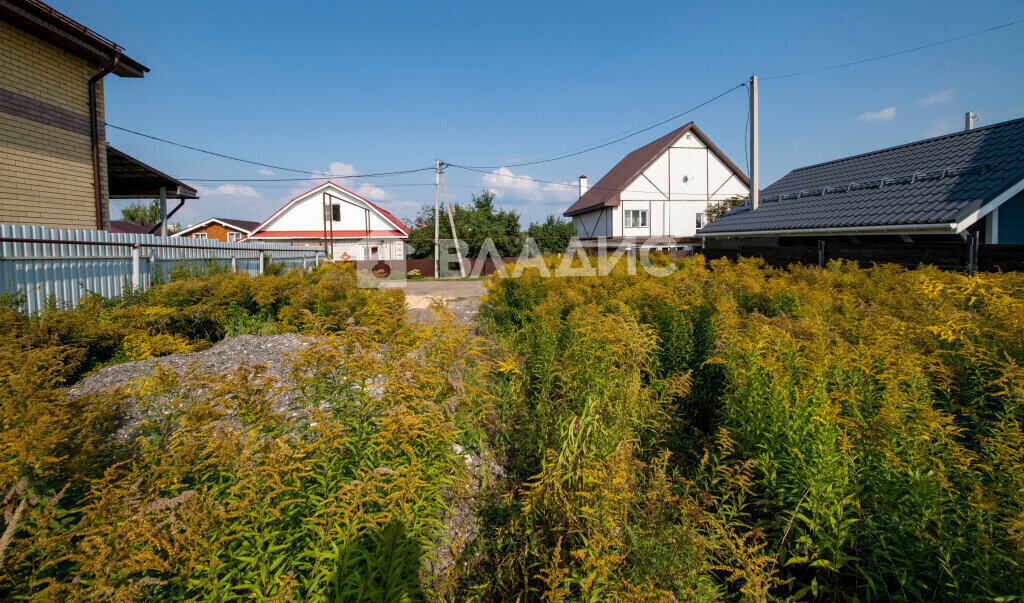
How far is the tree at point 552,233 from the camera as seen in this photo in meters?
34.2

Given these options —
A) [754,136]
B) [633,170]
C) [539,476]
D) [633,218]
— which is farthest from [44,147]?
[633,170]

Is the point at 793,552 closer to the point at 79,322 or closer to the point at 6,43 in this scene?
the point at 79,322

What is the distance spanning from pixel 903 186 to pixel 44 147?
57.8 feet

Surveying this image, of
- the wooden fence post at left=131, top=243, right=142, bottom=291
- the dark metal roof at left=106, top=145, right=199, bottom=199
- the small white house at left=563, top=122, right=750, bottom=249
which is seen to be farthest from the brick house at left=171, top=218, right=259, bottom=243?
the wooden fence post at left=131, top=243, right=142, bottom=291

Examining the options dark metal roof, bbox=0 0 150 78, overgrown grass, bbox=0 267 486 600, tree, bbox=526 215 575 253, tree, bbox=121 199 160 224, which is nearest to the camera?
overgrown grass, bbox=0 267 486 600

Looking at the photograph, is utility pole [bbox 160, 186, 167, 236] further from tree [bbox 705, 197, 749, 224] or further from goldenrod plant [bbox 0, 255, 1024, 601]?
tree [bbox 705, 197, 749, 224]

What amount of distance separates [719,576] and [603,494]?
1.30 meters

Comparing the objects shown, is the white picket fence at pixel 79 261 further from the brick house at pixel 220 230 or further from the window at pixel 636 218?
the brick house at pixel 220 230

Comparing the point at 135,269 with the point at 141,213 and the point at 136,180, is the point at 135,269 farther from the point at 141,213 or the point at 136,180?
the point at 141,213

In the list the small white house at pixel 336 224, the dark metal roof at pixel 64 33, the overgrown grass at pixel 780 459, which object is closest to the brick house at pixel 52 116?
the dark metal roof at pixel 64 33

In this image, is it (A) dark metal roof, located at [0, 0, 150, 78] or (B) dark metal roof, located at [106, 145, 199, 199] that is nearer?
(A) dark metal roof, located at [0, 0, 150, 78]

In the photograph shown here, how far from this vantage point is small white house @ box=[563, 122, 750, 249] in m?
27.5

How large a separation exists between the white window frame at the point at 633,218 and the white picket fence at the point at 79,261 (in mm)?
21718

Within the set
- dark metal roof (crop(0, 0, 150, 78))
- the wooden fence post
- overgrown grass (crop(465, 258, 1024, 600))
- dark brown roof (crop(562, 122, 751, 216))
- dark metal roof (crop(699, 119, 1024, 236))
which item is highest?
dark brown roof (crop(562, 122, 751, 216))
